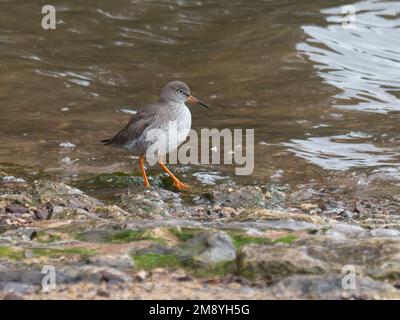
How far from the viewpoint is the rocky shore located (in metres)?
5.52

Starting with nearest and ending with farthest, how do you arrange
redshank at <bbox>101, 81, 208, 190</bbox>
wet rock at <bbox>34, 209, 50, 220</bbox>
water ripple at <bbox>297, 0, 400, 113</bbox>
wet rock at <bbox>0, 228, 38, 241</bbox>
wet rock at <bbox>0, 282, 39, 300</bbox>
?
wet rock at <bbox>0, 282, 39, 300</bbox> → wet rock at <bbox>0, 228, 38, 241</bbox> → wet rock at <bbox>34, 209, 50, 220</bbox> → redshank at <bbox>101, 81, 208, 190</bbox> → water ripple at <bbox>297, 0, 400, 113</bbox>

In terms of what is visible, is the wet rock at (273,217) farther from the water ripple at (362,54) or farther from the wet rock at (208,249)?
the water ripple at (362,54)

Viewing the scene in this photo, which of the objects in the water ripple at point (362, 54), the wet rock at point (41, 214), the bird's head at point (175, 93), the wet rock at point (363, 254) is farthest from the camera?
the water ripple at point (362, 54)

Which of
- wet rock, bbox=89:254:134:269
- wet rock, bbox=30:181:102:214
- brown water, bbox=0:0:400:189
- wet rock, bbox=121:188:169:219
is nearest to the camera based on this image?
wet rock, bbox=89:254:134:269

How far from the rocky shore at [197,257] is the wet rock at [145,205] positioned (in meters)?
0.39

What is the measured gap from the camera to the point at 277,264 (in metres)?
5.71

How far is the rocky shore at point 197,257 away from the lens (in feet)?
18.1

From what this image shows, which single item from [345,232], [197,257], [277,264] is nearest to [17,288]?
[197,257]

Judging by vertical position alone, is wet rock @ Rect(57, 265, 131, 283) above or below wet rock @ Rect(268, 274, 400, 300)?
below

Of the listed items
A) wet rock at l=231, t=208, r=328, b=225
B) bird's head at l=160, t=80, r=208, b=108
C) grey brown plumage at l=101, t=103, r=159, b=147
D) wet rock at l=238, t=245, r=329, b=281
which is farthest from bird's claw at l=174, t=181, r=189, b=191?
wet rock at l=238, t=245, r=329, b=281

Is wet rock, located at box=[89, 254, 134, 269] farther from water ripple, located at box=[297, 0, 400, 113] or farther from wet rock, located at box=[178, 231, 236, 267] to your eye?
water ripple, located at box=[297, 0, 400, 113]

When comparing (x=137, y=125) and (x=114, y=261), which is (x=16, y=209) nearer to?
(x=137, y=125)

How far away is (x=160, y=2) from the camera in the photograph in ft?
64.4

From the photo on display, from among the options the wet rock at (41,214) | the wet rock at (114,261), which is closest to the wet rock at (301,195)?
the wet rock at (41,214)
